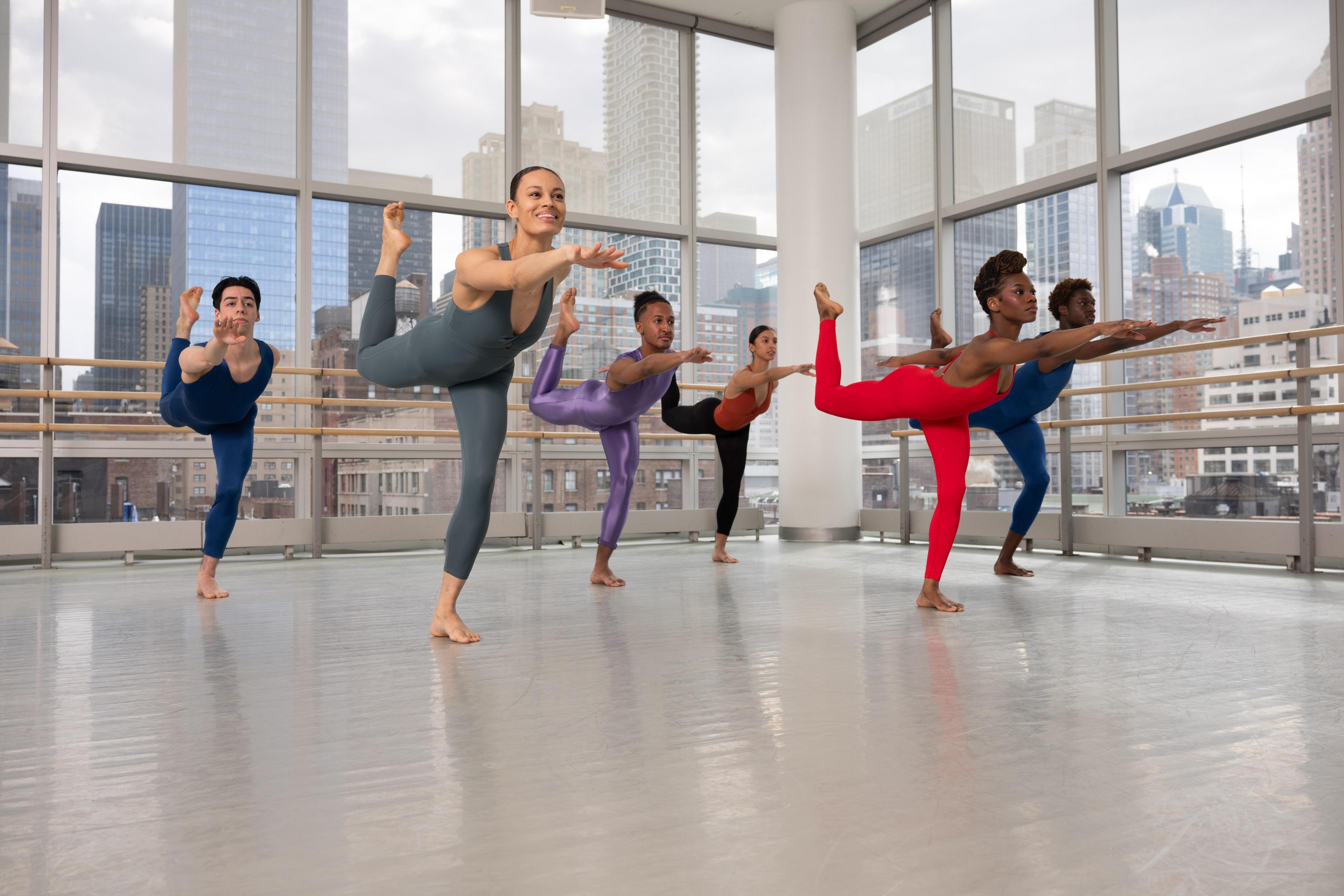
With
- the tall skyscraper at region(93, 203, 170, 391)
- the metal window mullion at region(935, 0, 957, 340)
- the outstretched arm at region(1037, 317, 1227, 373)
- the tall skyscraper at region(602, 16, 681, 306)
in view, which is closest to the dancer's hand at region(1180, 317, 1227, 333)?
the outstretched arm at region(1037, 317, 1227, 373)

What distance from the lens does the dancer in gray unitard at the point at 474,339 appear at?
2619 millimetres

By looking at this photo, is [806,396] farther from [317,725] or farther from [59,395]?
[317,725]

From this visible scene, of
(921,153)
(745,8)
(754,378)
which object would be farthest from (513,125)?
(754,378)

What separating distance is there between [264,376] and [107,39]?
12.6ft

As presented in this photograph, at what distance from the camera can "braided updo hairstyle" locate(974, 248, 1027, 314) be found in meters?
3.34

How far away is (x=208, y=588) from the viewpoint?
3.86 metres

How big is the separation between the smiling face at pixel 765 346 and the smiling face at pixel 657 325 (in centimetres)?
68

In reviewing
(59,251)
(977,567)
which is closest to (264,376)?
(59,251)

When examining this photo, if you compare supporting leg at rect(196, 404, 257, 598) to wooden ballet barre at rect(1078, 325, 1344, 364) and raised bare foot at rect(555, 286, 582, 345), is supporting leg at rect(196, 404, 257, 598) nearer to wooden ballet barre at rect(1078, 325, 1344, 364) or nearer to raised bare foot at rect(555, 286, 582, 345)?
raised bare foot at rect(555, 286, 582, 345)

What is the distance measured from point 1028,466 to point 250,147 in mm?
5588

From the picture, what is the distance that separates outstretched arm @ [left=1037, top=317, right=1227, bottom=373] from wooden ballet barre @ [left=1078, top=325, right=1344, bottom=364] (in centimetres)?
7

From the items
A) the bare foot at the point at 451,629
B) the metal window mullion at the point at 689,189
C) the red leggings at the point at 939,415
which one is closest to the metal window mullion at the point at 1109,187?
the red leggings at the point at 939,415

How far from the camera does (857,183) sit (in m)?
7.56

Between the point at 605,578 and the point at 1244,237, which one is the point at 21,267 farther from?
the point at 1244,237
